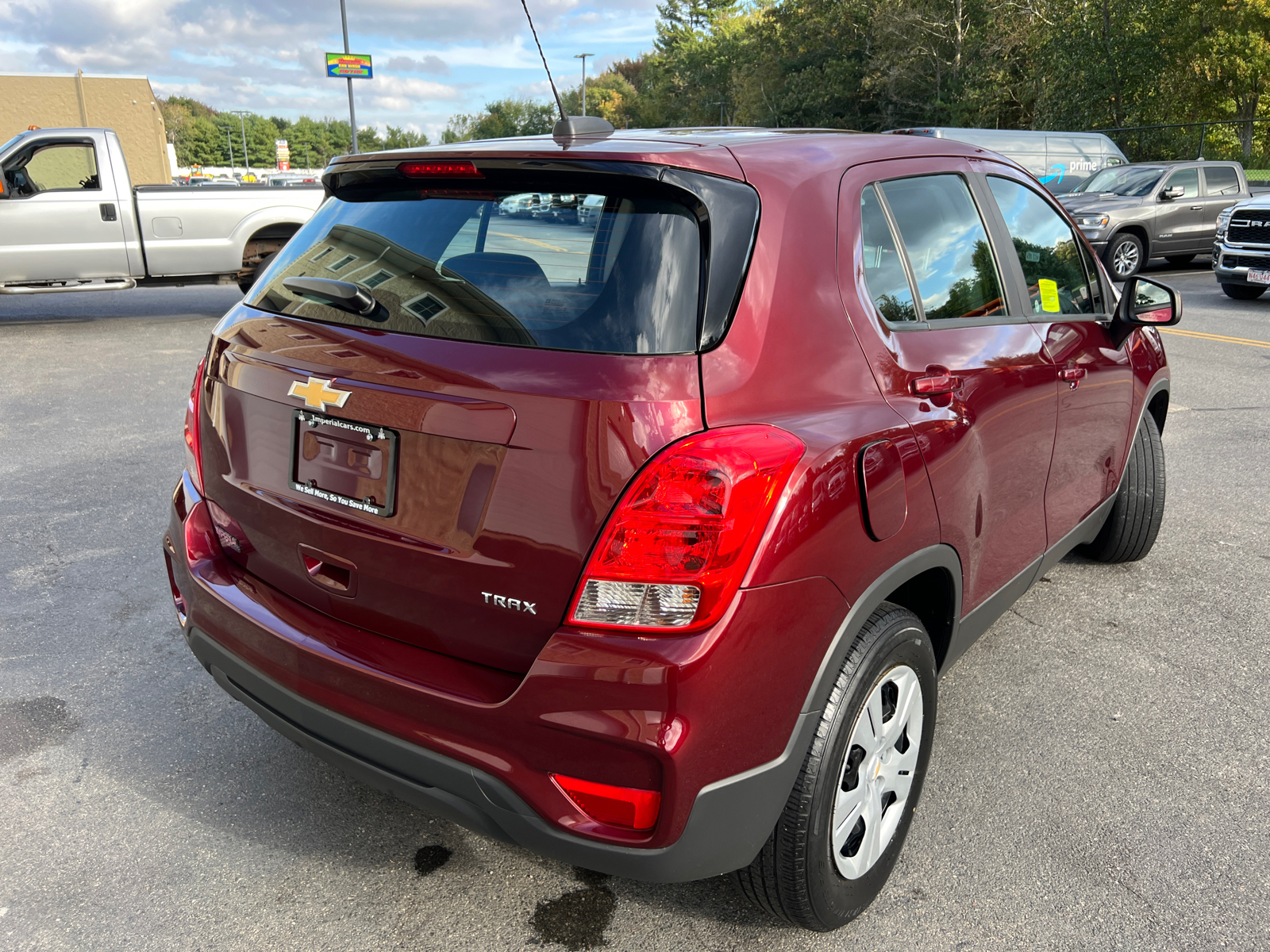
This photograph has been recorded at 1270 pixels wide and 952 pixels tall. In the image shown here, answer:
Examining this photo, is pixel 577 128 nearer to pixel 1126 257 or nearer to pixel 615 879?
pixel 615 879

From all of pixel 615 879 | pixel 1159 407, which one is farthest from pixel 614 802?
pixel 1159 407

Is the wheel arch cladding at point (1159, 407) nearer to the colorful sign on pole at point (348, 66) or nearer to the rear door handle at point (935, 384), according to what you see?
the rear door handle at point (935, 384)

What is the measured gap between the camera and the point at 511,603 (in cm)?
189

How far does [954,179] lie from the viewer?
2852mm

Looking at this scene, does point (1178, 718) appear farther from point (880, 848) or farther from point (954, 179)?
point (954, 179)

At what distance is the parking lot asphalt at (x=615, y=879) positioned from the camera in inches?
90.4

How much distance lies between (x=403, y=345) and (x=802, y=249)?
0.88m

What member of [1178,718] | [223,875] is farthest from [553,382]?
[1178,718]

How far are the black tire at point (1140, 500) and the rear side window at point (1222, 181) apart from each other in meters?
15.0

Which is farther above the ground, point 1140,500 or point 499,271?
point 499,271

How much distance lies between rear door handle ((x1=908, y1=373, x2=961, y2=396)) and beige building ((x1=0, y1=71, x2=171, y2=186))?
39264 millimetres

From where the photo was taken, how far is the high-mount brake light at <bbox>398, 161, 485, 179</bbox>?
2.21 meters

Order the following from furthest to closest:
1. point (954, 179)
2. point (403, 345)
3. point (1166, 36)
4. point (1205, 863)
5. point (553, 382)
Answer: point (1166, 36) < point (954, 179) < point (1205, 863) < point (403, 345) < point (553, 382)

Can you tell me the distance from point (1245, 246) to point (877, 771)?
1387cm
